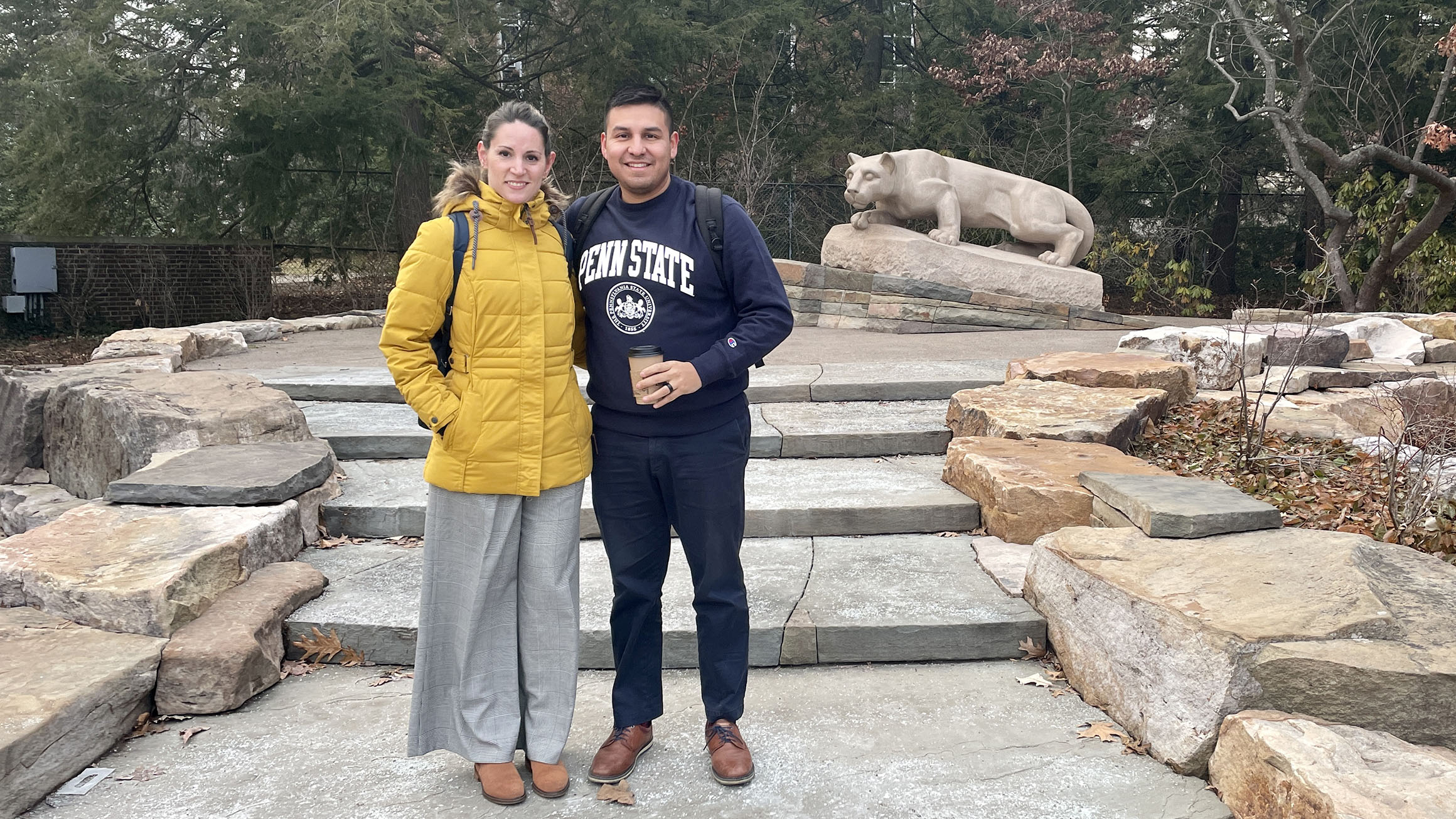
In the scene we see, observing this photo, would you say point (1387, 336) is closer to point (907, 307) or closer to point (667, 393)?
point (907, 307)

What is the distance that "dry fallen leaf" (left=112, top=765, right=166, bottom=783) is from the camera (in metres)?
2.78

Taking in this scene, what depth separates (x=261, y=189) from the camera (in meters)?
13.8

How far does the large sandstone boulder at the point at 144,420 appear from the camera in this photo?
482 cm

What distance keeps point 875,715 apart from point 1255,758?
1046 mm

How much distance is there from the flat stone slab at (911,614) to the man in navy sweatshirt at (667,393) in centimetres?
82

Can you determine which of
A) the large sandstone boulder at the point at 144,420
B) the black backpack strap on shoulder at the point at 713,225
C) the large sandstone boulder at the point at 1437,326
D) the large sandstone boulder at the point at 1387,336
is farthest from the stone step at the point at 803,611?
the large sandstone boulder at the point at 1437,326

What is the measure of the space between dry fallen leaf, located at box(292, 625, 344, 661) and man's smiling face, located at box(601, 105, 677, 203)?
6.47 feet

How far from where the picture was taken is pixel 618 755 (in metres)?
2.73

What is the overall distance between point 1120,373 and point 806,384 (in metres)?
1.86

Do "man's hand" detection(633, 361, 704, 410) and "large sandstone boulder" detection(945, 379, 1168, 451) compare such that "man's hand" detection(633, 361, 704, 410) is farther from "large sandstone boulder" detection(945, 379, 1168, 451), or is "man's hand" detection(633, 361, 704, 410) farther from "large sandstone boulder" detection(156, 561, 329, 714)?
"large sandstone boulder" detection(945, 379, 1168, 451)

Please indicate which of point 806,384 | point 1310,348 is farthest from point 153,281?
point 1310,348

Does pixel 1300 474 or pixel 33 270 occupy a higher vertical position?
pixel 33 270

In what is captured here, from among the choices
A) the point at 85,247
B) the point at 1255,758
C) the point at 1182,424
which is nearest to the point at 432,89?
the point at 85,247

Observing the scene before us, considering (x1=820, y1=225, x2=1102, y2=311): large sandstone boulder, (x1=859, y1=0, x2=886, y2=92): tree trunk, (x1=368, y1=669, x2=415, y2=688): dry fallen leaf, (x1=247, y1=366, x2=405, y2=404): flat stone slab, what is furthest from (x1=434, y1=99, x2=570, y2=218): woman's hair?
(x1=859, y1=0, x2=886, y2=92): tree trunk
